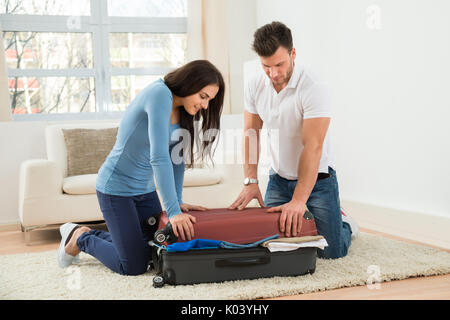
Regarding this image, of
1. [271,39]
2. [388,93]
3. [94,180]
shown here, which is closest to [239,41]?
[388,93]

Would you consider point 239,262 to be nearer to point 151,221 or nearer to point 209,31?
point 151,221

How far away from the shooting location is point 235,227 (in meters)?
1.93

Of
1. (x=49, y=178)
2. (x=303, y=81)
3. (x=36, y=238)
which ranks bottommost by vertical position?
(x=36, y=238)

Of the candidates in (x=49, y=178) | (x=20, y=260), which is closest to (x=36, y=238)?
(x=49, y=178)

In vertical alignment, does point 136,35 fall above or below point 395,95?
above

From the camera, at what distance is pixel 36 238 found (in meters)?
3.23

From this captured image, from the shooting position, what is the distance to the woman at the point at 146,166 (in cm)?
185

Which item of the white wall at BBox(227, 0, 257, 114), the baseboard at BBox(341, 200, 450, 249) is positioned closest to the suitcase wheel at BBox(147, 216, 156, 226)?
the baseboard at BBox(341, 200, 450, 249)

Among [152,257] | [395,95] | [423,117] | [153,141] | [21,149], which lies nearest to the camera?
[153,141]

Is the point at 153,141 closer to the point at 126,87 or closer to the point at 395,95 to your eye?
the point at 395,95

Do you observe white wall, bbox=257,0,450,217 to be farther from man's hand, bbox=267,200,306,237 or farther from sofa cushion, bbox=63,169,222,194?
man's hand, bbox=267,200,306,237

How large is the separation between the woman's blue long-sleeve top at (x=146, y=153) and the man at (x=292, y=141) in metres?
0.39

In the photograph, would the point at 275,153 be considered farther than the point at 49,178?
No

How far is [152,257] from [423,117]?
177 centimetres
